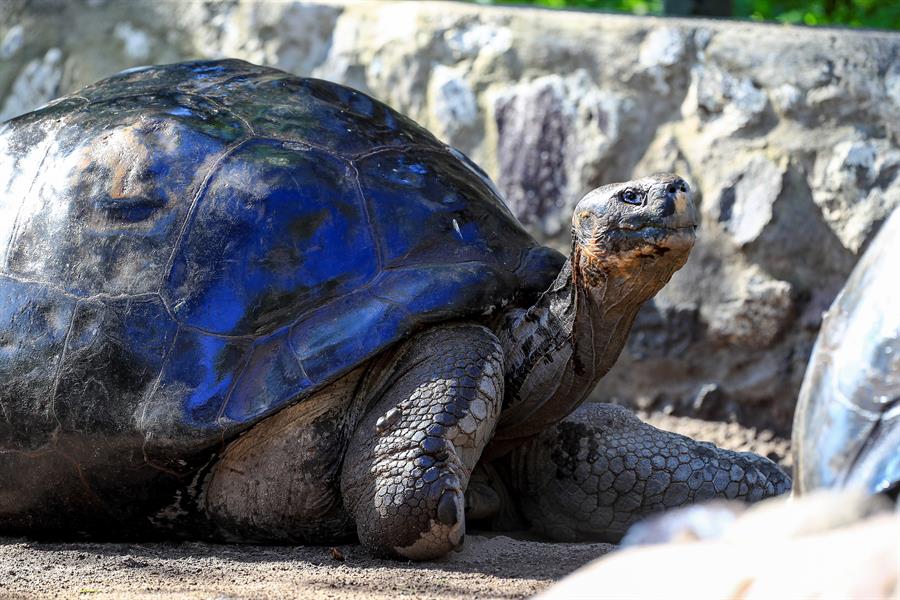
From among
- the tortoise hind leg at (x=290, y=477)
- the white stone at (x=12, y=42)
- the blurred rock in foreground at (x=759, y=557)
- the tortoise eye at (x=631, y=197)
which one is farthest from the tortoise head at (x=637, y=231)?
the white stone at (x=12, y=42)

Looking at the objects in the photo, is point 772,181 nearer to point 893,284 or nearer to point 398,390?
point 398,390

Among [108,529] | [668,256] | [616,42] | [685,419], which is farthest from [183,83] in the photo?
[685,419]

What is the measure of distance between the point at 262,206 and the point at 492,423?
1.00m

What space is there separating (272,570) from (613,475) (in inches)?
52.8

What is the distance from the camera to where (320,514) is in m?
3.92

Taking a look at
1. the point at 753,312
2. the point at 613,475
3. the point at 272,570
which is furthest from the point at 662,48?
the point at 272,570

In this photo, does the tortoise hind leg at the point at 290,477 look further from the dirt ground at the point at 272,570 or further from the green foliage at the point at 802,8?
the green foliage at the point at 802,8

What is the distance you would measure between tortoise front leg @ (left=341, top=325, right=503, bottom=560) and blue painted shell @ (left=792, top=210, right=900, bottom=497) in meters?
1.25

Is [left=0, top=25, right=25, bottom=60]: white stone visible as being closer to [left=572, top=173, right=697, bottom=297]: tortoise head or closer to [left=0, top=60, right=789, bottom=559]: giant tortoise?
[left=0, top=60, right=789, bottom=559]: giant tortoise

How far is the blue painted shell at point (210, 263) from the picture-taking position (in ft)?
12.4

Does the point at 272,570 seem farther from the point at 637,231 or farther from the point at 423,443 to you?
the point at 637,231

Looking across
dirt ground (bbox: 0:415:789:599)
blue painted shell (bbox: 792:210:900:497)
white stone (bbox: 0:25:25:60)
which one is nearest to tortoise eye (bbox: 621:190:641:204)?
dirt ground (bbox: 0:415:789:599)

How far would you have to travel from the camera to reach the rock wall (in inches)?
213

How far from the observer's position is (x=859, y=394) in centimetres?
251
